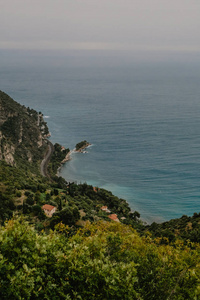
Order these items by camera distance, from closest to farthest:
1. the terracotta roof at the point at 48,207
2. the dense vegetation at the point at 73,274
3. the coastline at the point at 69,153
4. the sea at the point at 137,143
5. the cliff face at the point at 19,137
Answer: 1. the dense vegetation at the point at 73,274
2. the terracotta roof at the point at 48,207
3. the sea at the point at 137,143
4. the cliff face at the point at 19,137
5. the coastline at the point at 69,153

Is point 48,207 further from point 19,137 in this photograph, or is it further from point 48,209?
point 19,137

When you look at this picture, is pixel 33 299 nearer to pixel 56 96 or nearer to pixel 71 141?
pixel 71 141

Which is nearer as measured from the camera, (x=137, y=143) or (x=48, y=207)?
(x=48, y=207)

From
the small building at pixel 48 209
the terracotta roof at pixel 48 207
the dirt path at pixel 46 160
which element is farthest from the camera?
the dirt path at pixel 46 160

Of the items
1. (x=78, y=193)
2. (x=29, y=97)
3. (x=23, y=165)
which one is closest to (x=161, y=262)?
(x=78, y=193)

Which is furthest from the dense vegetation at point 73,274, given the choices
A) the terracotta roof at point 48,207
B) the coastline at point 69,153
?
the coastline at point 69,153

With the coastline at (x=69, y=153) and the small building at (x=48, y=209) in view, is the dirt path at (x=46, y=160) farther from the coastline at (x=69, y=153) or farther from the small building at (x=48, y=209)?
the small building at (x=48, y=209)

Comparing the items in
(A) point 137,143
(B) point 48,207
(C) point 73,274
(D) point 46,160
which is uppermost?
(A) point 137,143

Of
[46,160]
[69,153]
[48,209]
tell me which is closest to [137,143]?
[69,153]

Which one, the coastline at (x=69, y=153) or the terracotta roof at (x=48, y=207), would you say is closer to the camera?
the terracotta roof at (x=48, y=207)
